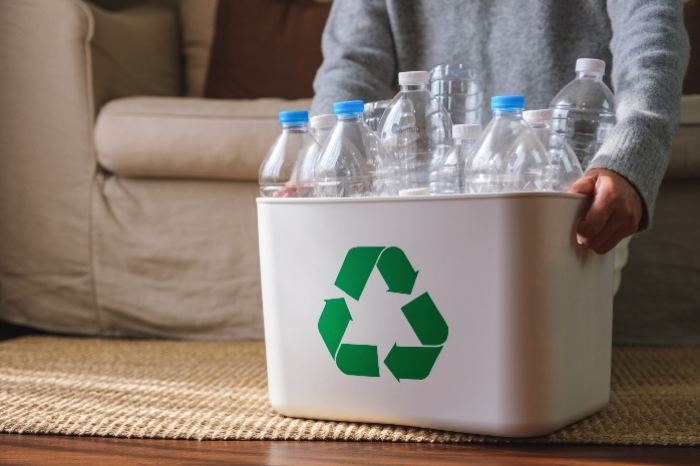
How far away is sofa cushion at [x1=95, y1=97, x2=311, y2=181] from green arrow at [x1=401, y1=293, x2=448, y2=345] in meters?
0.70

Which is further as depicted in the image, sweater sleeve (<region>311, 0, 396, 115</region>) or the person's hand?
sweater sleeve (<region>311, 0, 396, 115</region>)

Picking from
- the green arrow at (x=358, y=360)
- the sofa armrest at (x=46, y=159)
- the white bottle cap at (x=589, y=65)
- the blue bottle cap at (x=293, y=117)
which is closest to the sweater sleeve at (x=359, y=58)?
the blue bottle cap at (x=293, y=117)

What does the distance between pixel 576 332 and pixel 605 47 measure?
0.51 m

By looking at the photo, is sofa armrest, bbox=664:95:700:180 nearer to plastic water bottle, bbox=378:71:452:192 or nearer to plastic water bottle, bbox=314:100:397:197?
plastic water bottle, bbox=378:71:452:192

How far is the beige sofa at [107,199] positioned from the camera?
1554mm

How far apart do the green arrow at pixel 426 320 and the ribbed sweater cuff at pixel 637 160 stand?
0.73 ft

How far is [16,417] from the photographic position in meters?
0.99

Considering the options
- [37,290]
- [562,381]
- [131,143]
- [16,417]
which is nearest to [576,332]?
[562,381]

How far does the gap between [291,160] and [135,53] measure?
0.90m

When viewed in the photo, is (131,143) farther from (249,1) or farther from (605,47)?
(605,47)

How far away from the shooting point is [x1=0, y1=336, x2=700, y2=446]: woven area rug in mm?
905

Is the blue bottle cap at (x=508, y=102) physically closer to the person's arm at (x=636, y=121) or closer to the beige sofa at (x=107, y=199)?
the person's arm at (x=636, y=121)

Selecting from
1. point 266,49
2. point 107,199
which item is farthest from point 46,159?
point 266,49

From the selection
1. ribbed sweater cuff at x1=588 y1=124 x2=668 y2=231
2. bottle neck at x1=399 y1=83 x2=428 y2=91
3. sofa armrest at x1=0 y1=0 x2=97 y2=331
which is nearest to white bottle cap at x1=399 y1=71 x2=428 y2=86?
bottle neck at x1=399 y1=83 x2=428 y2=91
